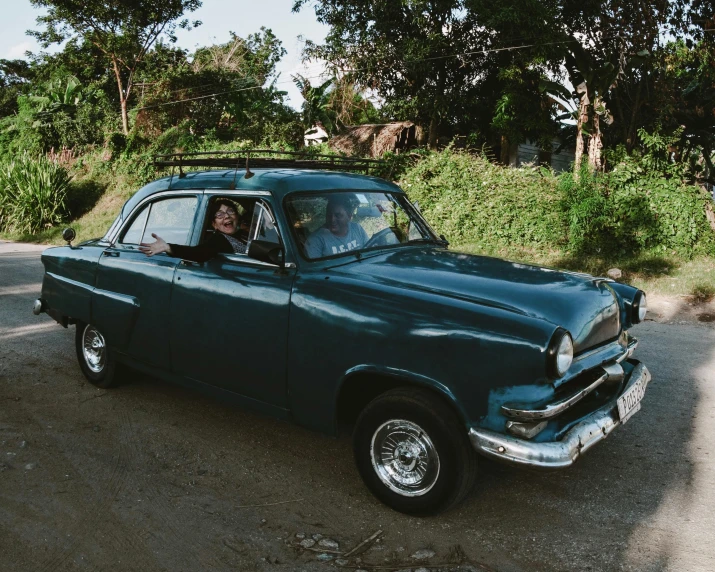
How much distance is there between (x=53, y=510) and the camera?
347cm

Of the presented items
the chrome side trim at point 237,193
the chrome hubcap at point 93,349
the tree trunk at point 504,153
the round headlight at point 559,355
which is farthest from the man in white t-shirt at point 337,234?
the tree trunk at point 504,153

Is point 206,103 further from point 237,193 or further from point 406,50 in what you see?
point 237,193

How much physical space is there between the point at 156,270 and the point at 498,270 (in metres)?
2.40

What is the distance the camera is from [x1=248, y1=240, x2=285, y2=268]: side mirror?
3611mm

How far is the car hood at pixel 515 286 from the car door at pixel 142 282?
1461mm

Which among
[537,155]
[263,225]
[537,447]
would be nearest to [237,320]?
[263,225]

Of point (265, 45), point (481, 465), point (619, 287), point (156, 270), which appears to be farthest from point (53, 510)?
point (265, 45)

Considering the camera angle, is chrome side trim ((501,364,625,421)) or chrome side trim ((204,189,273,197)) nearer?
chrome side trim ((501,364,625,421))

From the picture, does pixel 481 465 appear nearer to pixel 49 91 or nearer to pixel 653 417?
pixel 653 417

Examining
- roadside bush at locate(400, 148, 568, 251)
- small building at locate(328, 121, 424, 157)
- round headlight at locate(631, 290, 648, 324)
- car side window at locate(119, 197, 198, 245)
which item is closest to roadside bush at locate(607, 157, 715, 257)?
roadside bush at locate(400, 148, 568, 251)

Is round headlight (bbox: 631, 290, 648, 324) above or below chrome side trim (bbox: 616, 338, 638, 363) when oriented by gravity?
above

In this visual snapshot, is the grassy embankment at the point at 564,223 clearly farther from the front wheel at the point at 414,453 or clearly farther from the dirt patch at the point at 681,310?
the front wheel at the point at 414,453

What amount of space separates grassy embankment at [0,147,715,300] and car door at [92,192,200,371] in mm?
7518

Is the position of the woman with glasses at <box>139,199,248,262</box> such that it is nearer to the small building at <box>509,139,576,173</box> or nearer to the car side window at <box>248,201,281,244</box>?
the car side window at <box>248,201,281,244</box>
